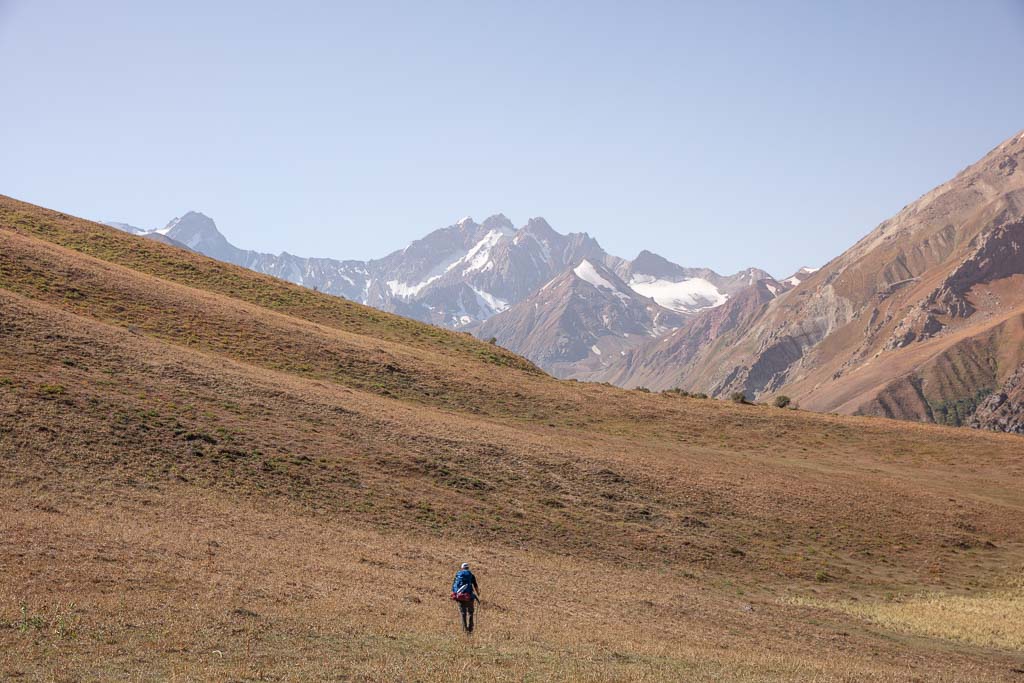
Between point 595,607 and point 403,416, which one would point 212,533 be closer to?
point 595,607

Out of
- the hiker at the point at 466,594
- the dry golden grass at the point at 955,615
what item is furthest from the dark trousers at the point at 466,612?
the dry golden grass at the point at 955,615

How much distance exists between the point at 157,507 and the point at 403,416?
25.3 meters

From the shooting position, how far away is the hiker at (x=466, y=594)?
2772 cm

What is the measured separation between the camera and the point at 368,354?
80750mm

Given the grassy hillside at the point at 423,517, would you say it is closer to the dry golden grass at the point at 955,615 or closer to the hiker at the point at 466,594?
the dry golden grass at the point at 955,615

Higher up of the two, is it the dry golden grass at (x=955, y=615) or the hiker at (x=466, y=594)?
the dry golden grass at (x=955, y=615)

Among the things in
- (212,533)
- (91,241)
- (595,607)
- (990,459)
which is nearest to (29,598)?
(212,533)

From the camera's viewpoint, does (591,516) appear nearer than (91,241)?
Yes

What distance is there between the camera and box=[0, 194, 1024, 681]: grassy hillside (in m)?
26.1

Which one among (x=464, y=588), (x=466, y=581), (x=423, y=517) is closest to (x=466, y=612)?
(x=464, y=588)

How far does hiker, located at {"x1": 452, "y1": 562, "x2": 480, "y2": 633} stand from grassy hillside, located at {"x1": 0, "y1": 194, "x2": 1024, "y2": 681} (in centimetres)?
64

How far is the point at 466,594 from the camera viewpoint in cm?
2772

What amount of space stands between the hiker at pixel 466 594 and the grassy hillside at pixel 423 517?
64cm

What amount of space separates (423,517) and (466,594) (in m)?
18.5
